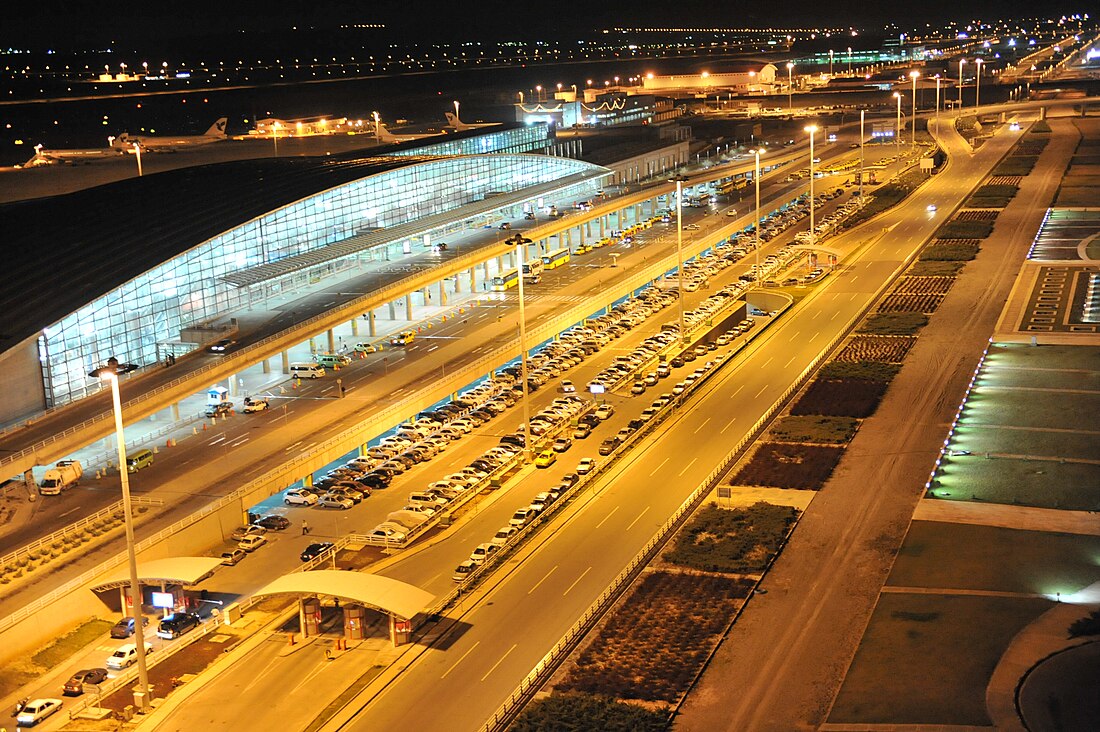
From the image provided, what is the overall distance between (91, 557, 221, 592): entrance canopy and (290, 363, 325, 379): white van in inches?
843

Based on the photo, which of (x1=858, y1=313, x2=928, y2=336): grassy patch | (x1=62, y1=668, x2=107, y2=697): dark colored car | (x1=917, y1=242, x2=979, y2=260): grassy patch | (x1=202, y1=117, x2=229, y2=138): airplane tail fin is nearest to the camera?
(x1=62, y1=668, x2=107, y2=697): dark colored car

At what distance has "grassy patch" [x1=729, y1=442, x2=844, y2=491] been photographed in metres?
42.8

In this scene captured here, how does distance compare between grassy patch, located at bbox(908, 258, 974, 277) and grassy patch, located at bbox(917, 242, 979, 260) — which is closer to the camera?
grassy patch, located at bbox(908, 258, 974, 277)

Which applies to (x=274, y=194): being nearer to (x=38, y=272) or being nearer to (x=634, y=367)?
(x=38, y=272)

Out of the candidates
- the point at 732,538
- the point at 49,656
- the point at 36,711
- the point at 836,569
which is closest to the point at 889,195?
the point at 732,538

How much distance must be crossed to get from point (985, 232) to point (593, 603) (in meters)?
63.3

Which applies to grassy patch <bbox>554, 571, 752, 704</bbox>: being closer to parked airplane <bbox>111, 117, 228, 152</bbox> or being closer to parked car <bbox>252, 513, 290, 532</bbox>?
parked car <bbox>252, 513, 290, 532</bbox>

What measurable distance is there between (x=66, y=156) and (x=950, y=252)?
247 feet

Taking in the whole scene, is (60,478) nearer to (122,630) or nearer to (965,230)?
(122,630)

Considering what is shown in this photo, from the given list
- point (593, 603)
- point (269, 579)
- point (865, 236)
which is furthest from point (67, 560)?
point (865, 236)

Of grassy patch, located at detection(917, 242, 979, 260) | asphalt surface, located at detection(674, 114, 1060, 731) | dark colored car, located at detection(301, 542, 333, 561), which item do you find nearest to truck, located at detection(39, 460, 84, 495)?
dark colored car, located at detection(301, 542, 333, 561)

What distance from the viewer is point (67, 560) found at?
3822 cm

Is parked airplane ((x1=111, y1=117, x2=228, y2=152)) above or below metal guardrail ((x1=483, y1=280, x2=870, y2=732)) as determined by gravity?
above

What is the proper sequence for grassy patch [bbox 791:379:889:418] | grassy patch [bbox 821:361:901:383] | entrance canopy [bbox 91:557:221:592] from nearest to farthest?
entrance canopy [bbox 91:557:221:592], grassy patch [bbox 791:379:889:418], grassy patch [bbox 821:361:901:383]
